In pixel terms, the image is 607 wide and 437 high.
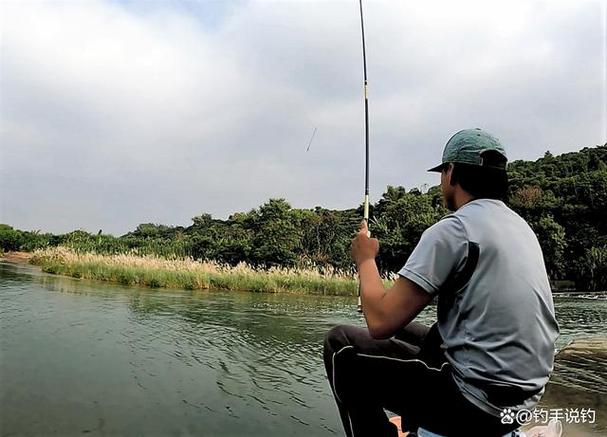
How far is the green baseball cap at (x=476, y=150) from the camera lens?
1.48 metres

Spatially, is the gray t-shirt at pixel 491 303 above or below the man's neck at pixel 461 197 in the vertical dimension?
below

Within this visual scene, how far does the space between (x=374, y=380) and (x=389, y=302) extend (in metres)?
0.25

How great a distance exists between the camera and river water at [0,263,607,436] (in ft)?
9.55

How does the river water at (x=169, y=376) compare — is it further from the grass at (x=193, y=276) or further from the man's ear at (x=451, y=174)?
the grass at (x=193, y=276)

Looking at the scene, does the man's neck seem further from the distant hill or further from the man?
the distant hill

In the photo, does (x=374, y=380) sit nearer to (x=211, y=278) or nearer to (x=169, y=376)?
(x=169, y=376)

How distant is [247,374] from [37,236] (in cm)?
2850

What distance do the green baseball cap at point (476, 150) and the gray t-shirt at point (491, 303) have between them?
0.62 ft

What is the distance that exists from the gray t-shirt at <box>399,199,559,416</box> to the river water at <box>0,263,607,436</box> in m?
1.80

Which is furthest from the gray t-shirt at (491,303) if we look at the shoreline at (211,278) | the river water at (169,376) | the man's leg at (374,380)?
the shoreline at (211,278)

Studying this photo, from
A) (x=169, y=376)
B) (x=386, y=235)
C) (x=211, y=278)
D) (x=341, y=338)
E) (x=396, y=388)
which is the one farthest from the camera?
(x=386, y=235)

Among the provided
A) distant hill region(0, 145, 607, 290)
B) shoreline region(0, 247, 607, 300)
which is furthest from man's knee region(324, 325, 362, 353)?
distant hill region(0, 145, 607, 290)

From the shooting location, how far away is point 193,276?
12711 mm

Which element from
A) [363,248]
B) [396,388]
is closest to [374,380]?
[396,388]
